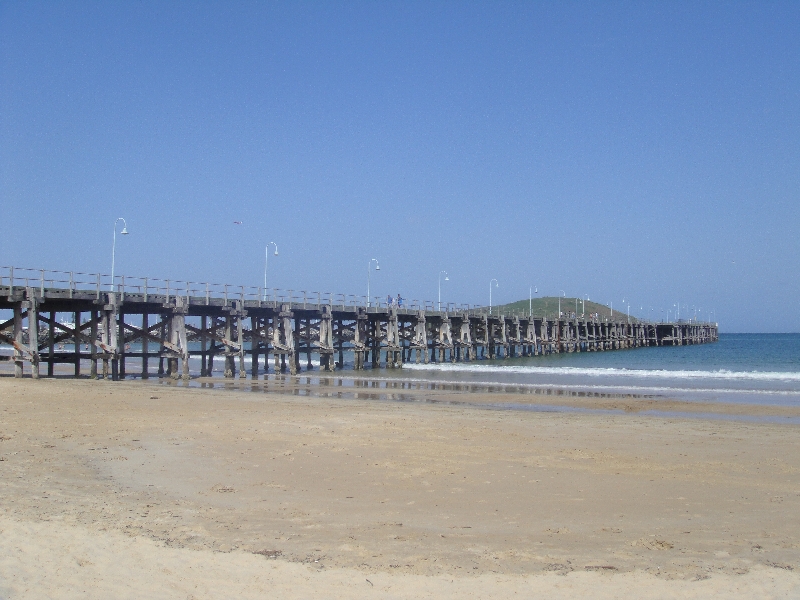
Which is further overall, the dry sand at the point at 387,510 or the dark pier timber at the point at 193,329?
the dark pier timber at the point at 193,329

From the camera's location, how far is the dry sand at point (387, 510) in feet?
19.6

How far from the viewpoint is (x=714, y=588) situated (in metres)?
5.88

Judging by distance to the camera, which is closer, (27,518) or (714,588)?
(714,588)

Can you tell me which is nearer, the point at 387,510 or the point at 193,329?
the point at 387,510

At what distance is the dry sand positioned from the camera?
5965 millimetres

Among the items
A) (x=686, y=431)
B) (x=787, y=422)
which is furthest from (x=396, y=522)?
(x=787, y=422)

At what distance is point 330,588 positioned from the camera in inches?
226

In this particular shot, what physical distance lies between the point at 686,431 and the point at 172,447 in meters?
10.9

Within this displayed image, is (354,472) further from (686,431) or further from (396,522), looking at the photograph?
(686,431)

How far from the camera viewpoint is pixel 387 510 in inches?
327

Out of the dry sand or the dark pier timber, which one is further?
the dark pier timber

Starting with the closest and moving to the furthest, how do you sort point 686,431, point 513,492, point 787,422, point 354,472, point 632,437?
1. point 513,492
2. point 354,472
3. point 632,437
4. point 686,431
5. point 787,422

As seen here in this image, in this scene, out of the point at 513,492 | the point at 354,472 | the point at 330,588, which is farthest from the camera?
the point at 354,472

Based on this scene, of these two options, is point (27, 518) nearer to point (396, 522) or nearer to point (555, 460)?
point (396, 522)
